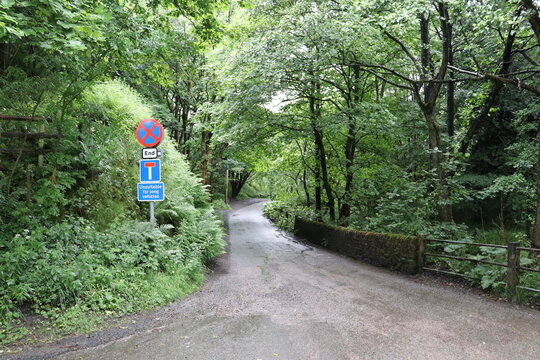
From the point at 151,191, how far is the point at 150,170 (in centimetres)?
44

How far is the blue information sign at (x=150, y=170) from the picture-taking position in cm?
680

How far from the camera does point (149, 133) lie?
6914 mm

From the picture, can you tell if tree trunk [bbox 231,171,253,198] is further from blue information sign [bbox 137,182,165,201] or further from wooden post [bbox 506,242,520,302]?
wooden post [bbox 506,242,520,302]

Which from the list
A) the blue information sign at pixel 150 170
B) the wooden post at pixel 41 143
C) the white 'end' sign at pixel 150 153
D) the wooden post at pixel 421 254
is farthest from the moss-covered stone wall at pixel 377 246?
the wooden post at pixel 41 143

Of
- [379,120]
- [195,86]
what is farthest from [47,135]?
[195,86]

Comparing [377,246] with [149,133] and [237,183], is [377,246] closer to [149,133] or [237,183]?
[149,133]

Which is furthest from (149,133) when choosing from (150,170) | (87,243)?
(87,243)

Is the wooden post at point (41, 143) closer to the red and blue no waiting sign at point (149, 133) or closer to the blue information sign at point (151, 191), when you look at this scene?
the red and blue no waiting sign at point (149, 133)

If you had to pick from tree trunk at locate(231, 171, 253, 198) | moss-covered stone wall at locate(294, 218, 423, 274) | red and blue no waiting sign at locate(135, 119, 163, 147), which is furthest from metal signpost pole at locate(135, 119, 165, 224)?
tree trunk at locate(231, 171, 253, 198)

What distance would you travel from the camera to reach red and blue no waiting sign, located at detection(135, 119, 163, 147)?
6879mm

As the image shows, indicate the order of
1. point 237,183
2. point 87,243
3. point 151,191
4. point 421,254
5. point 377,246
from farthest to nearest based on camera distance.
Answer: point 237,183 < point 377,246 < point 421,254 < point 151,191 < point 87,243

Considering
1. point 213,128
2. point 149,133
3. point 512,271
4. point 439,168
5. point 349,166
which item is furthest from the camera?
point 213,128

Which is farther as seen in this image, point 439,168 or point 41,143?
point 439,168

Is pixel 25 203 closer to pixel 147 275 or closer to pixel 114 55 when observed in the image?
pixel 147 275
